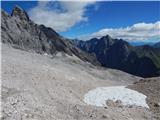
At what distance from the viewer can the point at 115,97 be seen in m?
31.7

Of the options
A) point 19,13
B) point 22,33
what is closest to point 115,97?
point 22,33

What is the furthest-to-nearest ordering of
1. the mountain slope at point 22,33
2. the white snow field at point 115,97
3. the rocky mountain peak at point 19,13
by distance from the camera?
the rocky mountain peak at point 19,13
the mountain slope at point 22,33
the white snow field at point 115,97

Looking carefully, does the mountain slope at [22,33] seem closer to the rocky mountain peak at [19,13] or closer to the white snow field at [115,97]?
the rocky mountain peak at [19,13]

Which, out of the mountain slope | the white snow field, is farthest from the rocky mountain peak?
the white snow field

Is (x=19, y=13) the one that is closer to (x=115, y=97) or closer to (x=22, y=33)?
(x=22, y=33)

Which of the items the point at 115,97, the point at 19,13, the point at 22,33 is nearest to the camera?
the point at 115,97

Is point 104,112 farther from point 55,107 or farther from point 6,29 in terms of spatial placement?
point 6,29

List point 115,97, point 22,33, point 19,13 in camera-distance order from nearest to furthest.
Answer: point 115,97
point 22,33
point 19,13

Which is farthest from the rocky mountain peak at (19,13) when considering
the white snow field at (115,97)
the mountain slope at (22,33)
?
the white snow field at (115,97)

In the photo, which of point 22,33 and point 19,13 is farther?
point 19,13

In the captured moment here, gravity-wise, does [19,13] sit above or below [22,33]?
above

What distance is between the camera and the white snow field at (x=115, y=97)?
29.2 metres

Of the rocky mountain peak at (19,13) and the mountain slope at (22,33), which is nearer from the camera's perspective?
the mountain slope at (22,33)

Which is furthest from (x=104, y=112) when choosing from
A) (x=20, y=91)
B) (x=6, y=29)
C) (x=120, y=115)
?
(x=6, y=29)
